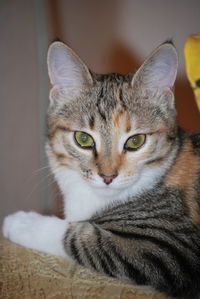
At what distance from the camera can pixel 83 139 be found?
120 centimetres

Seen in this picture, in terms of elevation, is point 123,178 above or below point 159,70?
below

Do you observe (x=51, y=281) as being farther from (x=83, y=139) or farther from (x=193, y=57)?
(x=193, y=57)

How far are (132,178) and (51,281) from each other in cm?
38

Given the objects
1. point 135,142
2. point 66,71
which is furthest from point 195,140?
point 66,71

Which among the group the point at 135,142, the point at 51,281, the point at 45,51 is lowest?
the point at 51,281

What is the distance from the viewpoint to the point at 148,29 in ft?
7.11

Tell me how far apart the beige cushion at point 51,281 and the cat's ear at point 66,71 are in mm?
541

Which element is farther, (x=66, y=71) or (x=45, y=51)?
(x=45, y=51)

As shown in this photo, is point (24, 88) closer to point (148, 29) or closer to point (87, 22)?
point (87, 22)

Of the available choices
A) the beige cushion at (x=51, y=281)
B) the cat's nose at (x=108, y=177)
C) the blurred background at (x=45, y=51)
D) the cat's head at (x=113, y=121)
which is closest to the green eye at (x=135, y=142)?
the cat's head at (x=113, y=121)

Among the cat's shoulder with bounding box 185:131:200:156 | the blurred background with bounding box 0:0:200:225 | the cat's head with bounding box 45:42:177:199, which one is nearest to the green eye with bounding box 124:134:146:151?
the cat's head with bounding box 45:42:177:199

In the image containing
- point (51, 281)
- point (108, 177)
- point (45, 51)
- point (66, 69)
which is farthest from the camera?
point (45, 51)

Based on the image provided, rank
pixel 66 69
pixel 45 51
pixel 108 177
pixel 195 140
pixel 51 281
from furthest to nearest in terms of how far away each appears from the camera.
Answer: pixel 45 51
pixel 195 140
pixel 66 69
pixel 108 177
pixel 51 281

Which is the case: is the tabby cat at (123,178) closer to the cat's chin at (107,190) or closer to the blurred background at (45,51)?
the cat's chin at (107,190)
